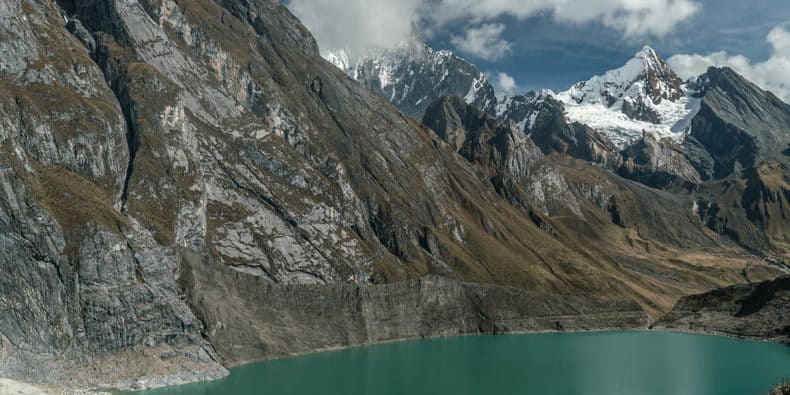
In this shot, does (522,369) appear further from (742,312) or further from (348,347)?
(742,312)

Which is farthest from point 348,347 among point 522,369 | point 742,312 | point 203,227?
point 742,312

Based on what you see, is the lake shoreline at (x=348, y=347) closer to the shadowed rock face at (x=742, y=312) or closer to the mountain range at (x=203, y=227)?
the mountain range at (x=203, y=227)

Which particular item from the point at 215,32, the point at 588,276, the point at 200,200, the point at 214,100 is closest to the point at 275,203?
the point at 200,200

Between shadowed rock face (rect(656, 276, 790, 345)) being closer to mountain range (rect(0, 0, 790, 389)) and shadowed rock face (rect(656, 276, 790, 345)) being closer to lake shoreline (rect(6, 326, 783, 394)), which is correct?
lake shoreline (rect(6, 326, 783, 394))

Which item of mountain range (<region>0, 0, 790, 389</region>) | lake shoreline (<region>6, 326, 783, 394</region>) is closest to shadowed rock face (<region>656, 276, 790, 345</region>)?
lake shoreline (<region>6, 326, 783, 394</region>)

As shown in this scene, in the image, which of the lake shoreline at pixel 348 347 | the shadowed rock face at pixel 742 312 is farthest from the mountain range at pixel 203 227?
the shadowed rock face at pixel 742 312

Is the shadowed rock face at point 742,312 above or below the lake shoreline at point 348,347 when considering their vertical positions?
above
